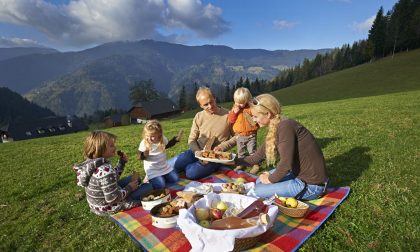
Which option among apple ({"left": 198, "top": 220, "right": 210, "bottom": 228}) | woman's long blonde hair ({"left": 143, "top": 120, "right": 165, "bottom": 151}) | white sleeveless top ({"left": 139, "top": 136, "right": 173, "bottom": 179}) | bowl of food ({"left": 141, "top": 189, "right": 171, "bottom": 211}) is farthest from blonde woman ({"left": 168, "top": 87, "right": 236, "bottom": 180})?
apple ({"left": 198, "top": 220, "right": 210, "bottom": 228})

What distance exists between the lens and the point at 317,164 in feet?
20.0

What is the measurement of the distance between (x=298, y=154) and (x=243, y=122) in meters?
3.17

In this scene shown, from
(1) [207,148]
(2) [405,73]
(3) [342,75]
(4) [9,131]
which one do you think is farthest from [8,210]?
(4) [9,131]

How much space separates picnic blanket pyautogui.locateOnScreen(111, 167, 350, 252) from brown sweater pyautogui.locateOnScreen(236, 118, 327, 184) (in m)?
0.63

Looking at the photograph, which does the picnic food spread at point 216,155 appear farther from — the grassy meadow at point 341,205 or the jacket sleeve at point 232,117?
the grassy meadow at point 341,205

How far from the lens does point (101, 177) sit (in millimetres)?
6082

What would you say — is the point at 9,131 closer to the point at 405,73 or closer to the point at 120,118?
the point at 120,118

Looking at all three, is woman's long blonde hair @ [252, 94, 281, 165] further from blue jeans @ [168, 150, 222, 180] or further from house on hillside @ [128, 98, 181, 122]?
house on hillside @ [128, 98, 181, 122]

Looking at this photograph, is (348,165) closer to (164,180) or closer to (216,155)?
(216,155)

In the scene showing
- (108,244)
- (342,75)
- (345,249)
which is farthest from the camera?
(342,75)

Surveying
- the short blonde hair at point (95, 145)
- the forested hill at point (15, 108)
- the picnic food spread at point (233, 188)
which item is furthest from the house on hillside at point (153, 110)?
the forested hill at point (15, 108)

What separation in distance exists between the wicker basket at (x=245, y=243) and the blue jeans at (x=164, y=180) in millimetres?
3819

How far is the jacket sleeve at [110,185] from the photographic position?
6.10 m

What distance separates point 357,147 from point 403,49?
91268 millimetres
